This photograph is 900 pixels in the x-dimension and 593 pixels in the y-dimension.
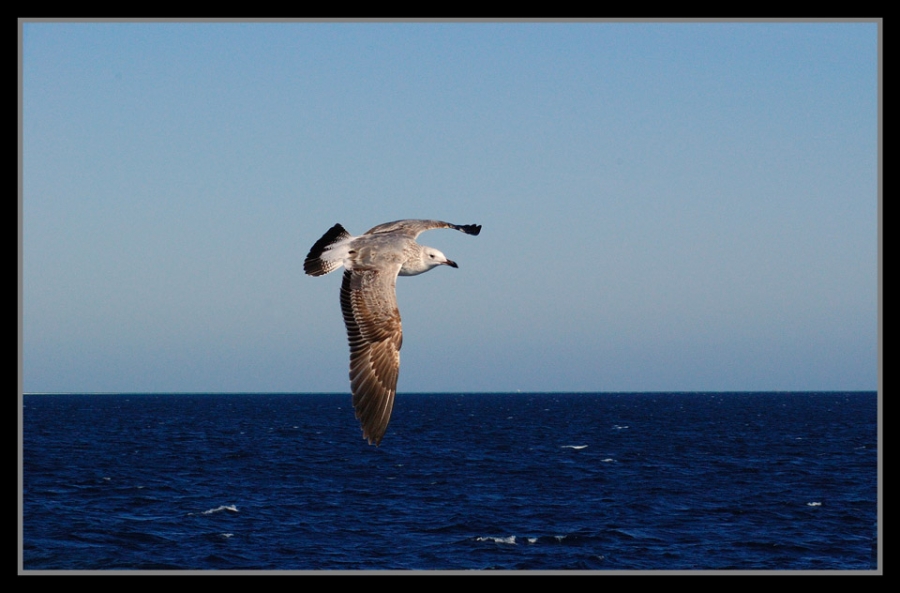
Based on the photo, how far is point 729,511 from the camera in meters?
59.7

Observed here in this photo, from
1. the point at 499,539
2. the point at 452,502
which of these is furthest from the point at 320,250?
the point at 452,502

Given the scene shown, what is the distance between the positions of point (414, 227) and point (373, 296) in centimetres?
189

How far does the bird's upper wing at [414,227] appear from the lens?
15484mm

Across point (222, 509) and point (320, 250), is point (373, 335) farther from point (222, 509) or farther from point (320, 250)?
point (222, 509)

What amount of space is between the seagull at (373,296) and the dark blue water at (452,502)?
30.8 m

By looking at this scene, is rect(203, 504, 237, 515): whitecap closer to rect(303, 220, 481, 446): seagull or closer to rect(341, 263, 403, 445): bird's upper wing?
rect(303, 220, 481, 446): seagull

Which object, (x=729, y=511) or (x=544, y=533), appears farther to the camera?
(x=729, y=511)

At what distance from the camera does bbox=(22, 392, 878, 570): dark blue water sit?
4612cm

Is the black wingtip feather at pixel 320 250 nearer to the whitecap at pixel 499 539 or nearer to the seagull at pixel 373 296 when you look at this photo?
the seagull at pixel 373 296

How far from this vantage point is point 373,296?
46.5ft

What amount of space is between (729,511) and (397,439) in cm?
5039
